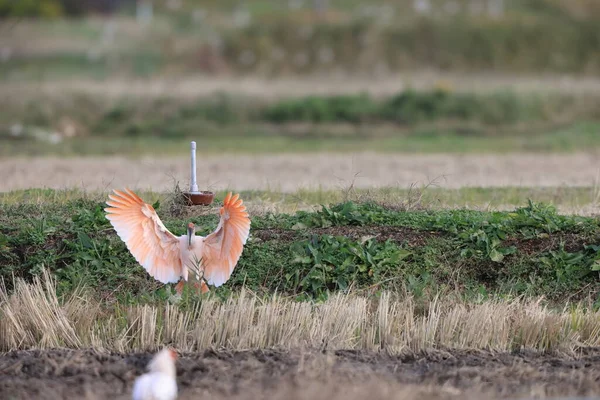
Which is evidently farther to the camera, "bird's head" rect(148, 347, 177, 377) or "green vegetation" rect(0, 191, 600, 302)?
"green vegetation" rect(0, 191, 600, 302)

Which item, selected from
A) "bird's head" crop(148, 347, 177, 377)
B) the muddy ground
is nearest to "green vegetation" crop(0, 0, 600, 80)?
the muddy ground

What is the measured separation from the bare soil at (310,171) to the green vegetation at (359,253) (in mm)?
3777

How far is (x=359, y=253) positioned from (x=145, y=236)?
2.16 m

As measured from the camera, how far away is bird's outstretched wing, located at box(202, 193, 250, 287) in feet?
26.3

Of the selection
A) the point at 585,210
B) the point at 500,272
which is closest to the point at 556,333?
the point at 500,272

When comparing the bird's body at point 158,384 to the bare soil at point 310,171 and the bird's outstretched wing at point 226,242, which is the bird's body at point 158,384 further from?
the bare soil at point 310,171

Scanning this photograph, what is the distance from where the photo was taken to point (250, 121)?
23.7m

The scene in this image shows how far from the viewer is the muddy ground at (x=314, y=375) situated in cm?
637

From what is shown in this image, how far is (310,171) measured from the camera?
16.5 metres

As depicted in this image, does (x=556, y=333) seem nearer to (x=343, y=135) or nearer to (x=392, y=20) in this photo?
(x=343, y=135)

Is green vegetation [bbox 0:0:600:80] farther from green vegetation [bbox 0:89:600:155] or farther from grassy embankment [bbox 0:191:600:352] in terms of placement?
grassy embankment [bbox 0:191:600:352]

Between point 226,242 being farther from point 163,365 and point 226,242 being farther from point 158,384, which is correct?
point 158,384

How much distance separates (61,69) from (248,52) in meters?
6.22

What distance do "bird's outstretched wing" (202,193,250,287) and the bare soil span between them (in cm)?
490
